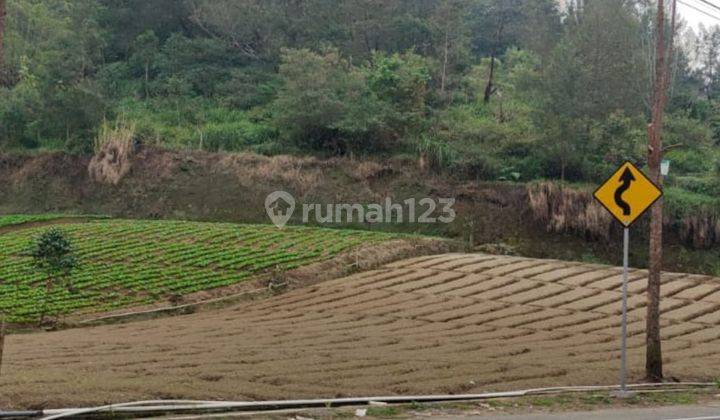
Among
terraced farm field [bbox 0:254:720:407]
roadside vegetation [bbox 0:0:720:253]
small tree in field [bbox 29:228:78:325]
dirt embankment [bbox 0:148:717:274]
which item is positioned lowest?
terraced farm field [bbox 0:254:720:407]

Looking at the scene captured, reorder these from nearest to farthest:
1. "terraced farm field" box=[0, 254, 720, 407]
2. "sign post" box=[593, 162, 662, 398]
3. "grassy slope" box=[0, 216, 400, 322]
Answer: "terraced farm field" box=[0, 254, 720, 407] → "sign post" box=[593, 162, 662, 398] → "grassy slope" box=[0, 216, 400, 322]

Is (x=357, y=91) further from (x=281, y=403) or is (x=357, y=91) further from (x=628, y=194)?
(x=281, y=403)

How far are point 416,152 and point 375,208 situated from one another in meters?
4.96

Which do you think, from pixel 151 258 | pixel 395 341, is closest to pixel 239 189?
pixel 151 258

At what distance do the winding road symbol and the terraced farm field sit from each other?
3.24 metres

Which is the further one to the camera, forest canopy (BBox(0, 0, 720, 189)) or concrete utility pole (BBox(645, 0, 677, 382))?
forest canopy (BBox(0, 0, 720, 189))

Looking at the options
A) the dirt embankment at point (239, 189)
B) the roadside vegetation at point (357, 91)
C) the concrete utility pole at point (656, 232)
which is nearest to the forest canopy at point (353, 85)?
the roadside vegetation at point (357, 91)

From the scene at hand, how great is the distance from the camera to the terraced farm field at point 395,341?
40.1 feet

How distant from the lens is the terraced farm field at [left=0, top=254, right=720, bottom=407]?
12.2 metres

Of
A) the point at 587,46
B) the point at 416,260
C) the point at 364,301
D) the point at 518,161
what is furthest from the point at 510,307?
the point at 587,46

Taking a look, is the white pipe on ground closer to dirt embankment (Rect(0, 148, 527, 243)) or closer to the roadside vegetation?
dirt embankment (Rect(0, 148, 527, 243))

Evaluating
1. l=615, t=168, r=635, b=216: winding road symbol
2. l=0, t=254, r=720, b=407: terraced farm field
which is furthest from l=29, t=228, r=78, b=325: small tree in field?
l=615, t=168, r=635, b=216: winding road symbol

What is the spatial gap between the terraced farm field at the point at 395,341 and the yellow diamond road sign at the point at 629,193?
10.4ft

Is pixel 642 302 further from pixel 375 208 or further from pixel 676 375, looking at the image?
pixel 375 208
